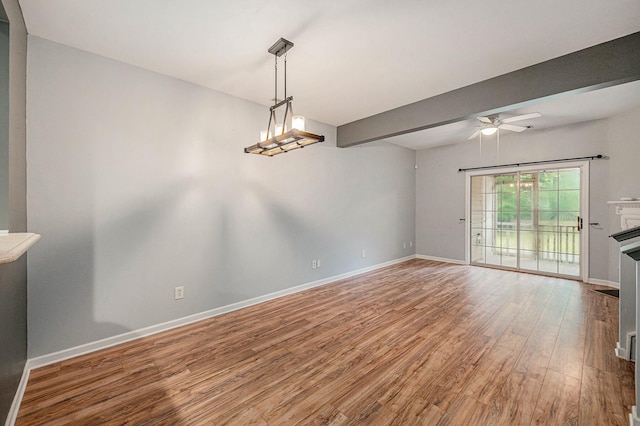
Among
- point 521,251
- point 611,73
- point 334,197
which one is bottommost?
point 521,251

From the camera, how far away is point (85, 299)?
7.88 ft

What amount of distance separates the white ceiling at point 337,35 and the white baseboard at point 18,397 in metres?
2.72

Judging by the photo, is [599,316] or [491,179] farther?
[491,179]

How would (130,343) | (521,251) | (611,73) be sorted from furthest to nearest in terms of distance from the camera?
(521,251)
(130,343)
(611,73)

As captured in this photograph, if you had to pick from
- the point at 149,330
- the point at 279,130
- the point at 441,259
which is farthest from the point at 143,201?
the point at 441,259

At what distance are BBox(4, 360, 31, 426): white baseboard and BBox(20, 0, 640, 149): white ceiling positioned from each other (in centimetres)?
272

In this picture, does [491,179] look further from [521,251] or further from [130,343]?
[130,343]

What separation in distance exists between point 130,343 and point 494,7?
4252 mm

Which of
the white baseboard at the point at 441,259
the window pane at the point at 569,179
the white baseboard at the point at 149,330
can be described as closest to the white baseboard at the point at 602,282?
the window pane at the point at 569,179

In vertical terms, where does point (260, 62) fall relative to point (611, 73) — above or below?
above

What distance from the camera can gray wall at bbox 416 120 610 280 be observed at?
14.5 ft

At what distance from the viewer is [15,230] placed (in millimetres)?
1775

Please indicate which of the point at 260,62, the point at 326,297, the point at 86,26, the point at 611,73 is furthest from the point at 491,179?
the point at 86,26

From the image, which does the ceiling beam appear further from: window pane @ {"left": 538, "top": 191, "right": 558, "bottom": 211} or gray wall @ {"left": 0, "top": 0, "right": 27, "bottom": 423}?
gray wall @ {"left": 0, "top": 0, "right": 27, "bottom": 423}
